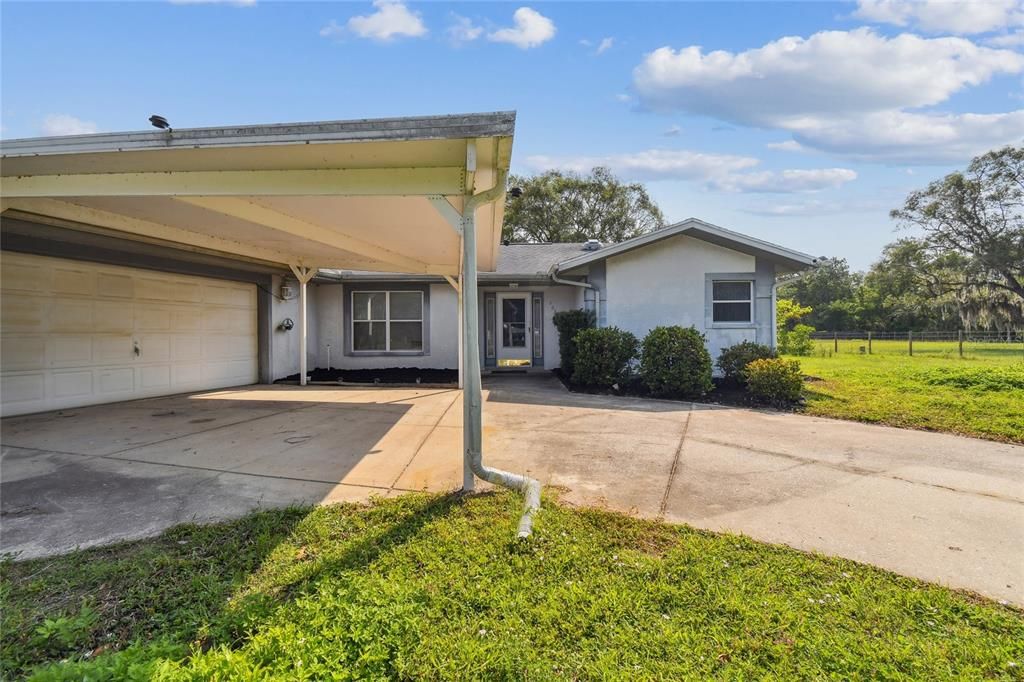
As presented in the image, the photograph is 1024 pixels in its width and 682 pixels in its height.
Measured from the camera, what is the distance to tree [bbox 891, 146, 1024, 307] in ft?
85.9

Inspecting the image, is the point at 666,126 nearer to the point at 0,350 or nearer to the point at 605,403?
the point at 605,403

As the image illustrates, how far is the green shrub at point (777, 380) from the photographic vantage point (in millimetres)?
7828

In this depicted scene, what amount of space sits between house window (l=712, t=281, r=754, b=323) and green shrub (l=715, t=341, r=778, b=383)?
84 centimetres

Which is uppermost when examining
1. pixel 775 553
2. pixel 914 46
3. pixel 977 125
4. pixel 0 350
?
pixel 977 125

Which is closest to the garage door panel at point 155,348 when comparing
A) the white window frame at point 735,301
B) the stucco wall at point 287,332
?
the stucco wall at point 287,332

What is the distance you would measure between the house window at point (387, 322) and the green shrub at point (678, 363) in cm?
649

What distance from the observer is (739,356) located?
31.3 feet

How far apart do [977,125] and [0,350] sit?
18.3m

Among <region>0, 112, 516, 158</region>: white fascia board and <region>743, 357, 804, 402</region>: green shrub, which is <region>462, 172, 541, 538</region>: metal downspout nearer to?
<region>0, 112, 516, 158</region>: white fascia board

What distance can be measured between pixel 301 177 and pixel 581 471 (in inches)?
140

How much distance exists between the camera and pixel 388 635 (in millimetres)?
2086

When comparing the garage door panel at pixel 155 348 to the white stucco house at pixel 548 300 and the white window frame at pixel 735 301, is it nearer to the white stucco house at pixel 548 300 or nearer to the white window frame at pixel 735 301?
the white stucco house at pixel 548 300

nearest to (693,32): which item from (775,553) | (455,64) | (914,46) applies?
(914,46)

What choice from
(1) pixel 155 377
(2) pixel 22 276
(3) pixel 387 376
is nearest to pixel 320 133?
(2) pixel 22 276
